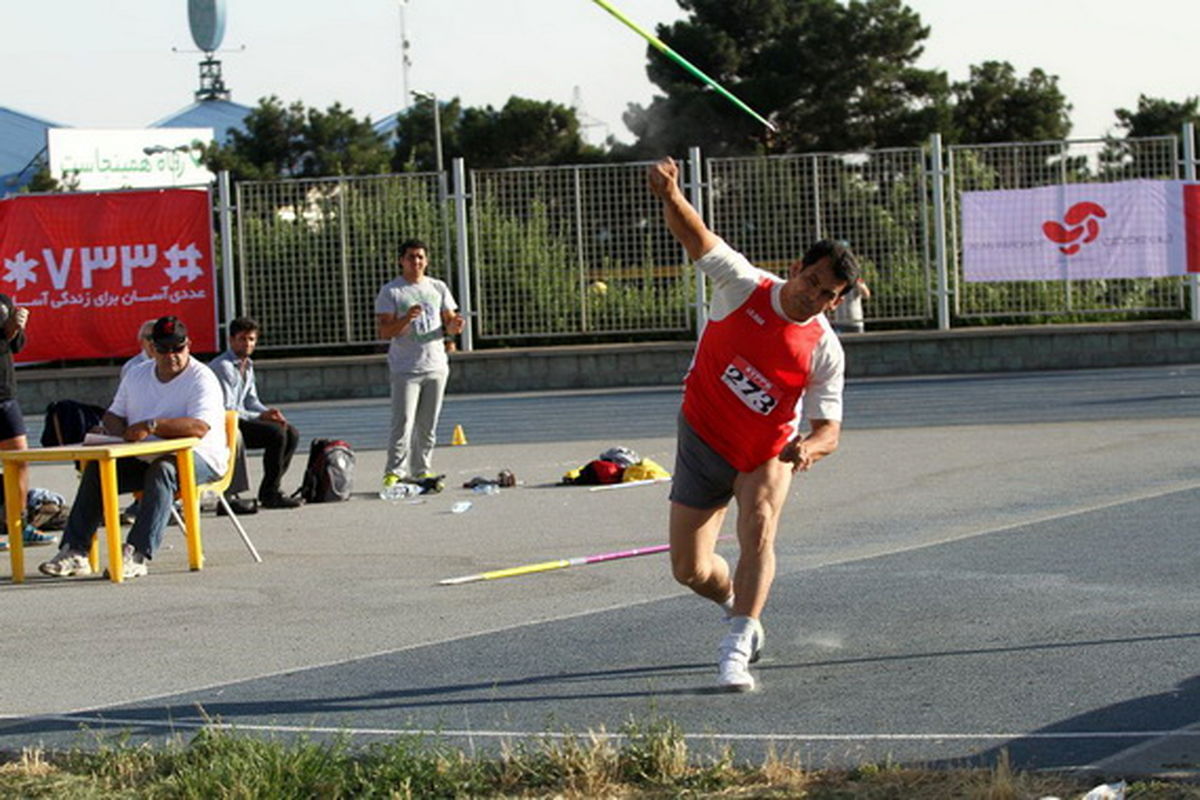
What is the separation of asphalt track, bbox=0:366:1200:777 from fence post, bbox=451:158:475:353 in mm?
9522

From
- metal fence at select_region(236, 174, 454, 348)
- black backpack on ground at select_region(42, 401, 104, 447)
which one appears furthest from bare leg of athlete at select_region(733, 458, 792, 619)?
metal fence at select_region(236, 174, 454, 348)

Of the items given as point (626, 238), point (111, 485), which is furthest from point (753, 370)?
point (626, 238)

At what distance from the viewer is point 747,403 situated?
25.0 ft

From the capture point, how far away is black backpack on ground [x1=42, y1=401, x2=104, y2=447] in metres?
12.4

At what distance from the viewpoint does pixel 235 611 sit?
32.1 feet

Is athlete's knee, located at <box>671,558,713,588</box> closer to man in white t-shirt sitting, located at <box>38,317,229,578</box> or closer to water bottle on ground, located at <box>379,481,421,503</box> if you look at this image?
man in white t-shirt sitting, located at <box>38,317,229,578</box>

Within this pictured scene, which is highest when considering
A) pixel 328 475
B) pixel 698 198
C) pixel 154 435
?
pixel 698 198

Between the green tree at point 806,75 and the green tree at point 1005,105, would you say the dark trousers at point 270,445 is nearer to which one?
the green tree at point 806,75

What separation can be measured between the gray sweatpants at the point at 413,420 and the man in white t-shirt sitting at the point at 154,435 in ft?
11.0

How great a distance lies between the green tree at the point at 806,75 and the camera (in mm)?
55594

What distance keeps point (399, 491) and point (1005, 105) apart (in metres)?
48.6

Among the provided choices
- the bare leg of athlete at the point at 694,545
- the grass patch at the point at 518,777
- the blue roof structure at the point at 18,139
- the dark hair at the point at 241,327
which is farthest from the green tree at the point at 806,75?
the grass patch at the point at 518,777

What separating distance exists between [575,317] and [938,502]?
1237 cm

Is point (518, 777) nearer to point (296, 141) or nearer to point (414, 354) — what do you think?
point (414, 354)
